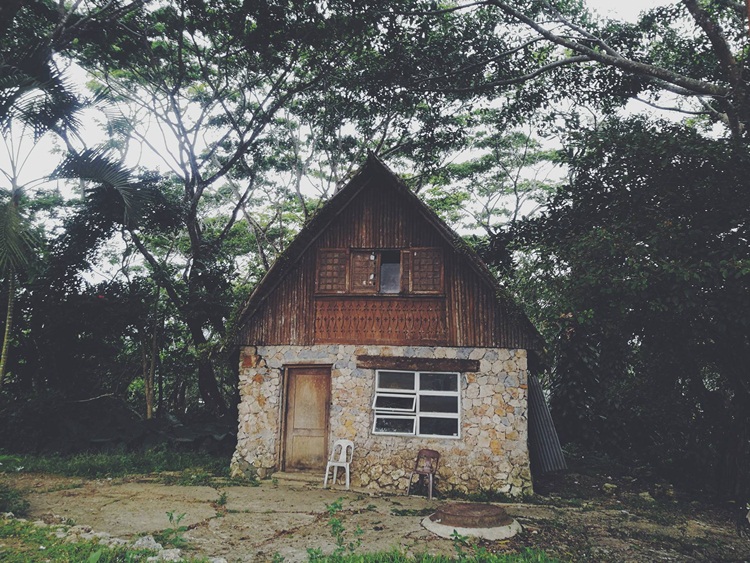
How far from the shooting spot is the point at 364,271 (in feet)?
32.9

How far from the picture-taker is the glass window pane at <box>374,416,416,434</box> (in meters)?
9.48

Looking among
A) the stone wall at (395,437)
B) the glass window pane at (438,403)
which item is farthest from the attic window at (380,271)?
the glass window pane at (438,403)

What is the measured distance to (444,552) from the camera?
5512 mm

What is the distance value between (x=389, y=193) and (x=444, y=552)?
22.2 ft

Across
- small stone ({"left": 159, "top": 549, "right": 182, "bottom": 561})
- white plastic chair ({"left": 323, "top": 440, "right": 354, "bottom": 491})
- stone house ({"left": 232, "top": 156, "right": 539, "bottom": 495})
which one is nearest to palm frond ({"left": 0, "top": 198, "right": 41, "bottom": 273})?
→ stone house ({"left": 232, "top": 156, "right": 539, "bottom": 495})

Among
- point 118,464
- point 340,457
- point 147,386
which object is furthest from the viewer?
point 147,386

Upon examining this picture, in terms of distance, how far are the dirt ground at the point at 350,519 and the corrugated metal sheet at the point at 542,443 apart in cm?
79

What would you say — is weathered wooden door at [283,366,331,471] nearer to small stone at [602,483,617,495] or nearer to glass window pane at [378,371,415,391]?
glass window pane at [378,371,415,391]

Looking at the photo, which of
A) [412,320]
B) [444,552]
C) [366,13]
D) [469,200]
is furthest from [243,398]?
[469,200]

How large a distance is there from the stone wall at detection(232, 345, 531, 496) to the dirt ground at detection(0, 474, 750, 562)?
0.60m

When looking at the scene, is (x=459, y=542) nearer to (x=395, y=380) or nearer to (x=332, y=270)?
(x=395, y=380)

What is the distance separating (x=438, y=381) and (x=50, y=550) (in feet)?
21.0

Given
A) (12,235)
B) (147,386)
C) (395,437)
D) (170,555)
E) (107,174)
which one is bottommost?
(170,555)

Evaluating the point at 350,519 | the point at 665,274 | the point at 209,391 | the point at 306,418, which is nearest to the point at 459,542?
the point at 350,519
